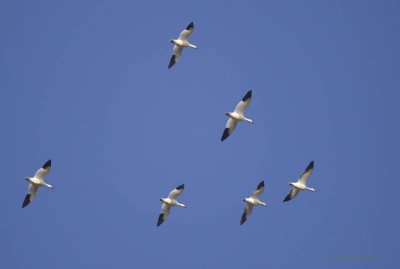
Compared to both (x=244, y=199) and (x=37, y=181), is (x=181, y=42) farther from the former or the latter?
(x=37, y=181)

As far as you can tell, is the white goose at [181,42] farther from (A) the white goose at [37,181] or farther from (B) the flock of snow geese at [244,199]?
(A) the white goose at [37,181]

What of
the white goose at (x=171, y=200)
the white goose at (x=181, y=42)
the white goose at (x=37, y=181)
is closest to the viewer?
the white goose at (x=37, y=181)

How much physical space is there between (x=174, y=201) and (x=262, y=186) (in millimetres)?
6963

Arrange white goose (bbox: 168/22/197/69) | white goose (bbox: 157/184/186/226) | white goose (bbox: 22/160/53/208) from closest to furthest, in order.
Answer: white goose (bbox: 22/160/53/208) < white goose (bbox: 157/184/186/226) < white goose (bbox: 168/22/197/69)

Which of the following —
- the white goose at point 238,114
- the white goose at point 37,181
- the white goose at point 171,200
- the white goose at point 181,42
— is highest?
the white goose at point 181,42

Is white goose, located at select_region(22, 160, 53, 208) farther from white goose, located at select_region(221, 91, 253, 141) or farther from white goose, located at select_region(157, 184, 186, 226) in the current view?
white goose, located at select_region(221, 91, 253, 141)

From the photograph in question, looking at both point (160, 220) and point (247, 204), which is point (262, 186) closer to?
point (247, 204)

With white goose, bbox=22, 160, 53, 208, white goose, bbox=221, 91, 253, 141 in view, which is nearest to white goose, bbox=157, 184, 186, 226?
white goose, bbox=221, 91, 253, 141

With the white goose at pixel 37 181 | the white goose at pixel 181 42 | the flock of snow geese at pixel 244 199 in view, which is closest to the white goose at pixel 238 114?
the flock of snow geese at pixel 244 199

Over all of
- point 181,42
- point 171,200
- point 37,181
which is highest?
point 181,42

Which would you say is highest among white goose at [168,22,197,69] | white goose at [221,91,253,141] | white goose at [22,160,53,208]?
white goose at [168,22,197,69]

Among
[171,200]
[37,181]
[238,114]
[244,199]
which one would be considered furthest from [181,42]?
[37,181]

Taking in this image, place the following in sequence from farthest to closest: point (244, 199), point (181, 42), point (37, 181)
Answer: point (181, 42) → point (244, 199) → point (37, 181)

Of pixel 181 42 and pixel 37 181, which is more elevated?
pixel 181 42
